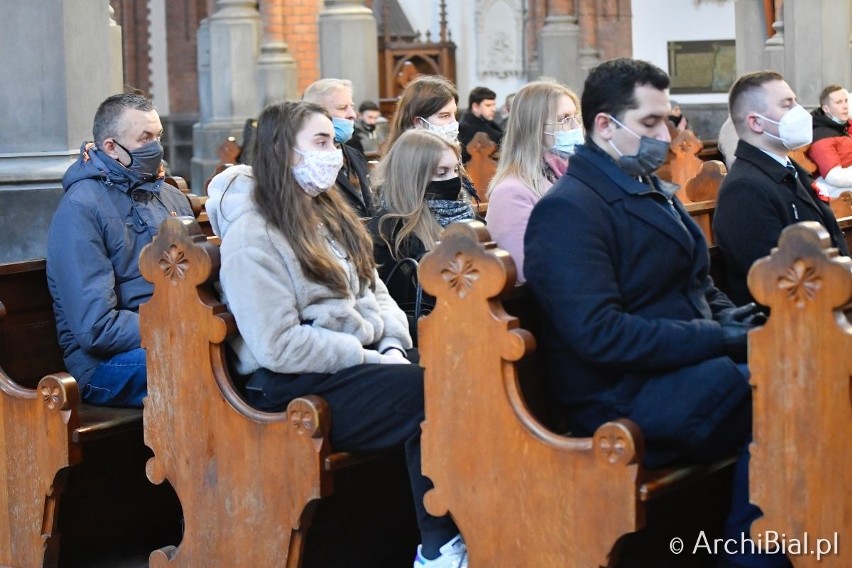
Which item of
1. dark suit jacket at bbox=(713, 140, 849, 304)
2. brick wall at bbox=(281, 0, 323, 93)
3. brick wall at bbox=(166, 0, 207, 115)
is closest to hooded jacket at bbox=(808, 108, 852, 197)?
dark suit jacket at bbox=(713, 140, 849, 304)

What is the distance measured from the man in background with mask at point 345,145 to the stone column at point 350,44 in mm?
7655

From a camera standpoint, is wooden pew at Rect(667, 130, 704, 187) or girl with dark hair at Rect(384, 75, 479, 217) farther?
wooden pew at Rect(667, 130, 704, 187)

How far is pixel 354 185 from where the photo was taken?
6.30 metres

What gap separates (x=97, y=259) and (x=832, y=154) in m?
6.59

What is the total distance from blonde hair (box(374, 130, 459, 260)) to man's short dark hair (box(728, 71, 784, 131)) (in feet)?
3.42

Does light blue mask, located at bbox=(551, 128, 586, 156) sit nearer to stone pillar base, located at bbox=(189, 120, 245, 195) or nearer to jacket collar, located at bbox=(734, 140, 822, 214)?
jacket collar, located at bbox=(734, 140, 822, 214)

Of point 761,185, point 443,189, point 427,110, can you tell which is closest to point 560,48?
point 427,110

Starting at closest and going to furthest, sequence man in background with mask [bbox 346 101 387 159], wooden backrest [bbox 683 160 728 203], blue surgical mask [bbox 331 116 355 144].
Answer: blue surgical mask [bbox 331 116 355 144] → wooden backrest [bbox 683 160 728 203] → man in background with mask [bbox 346 101 387 159]

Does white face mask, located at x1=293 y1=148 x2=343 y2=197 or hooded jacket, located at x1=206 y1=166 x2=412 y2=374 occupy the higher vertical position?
white face mask, located at x1=293 y1=148 x2=343 y2=197

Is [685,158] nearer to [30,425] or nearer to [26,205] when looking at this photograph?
[26,205]

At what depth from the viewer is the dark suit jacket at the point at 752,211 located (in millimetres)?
4770

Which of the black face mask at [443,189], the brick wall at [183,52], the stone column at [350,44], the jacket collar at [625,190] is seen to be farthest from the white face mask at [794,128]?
the brick wall at [183,52]

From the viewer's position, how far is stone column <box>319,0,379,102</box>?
14297 millimetres

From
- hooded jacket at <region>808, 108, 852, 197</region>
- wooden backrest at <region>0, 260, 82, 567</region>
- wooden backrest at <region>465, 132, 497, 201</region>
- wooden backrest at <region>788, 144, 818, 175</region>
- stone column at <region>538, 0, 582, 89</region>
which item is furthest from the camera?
stone column at <region>538, 0, 582, 89</region>
